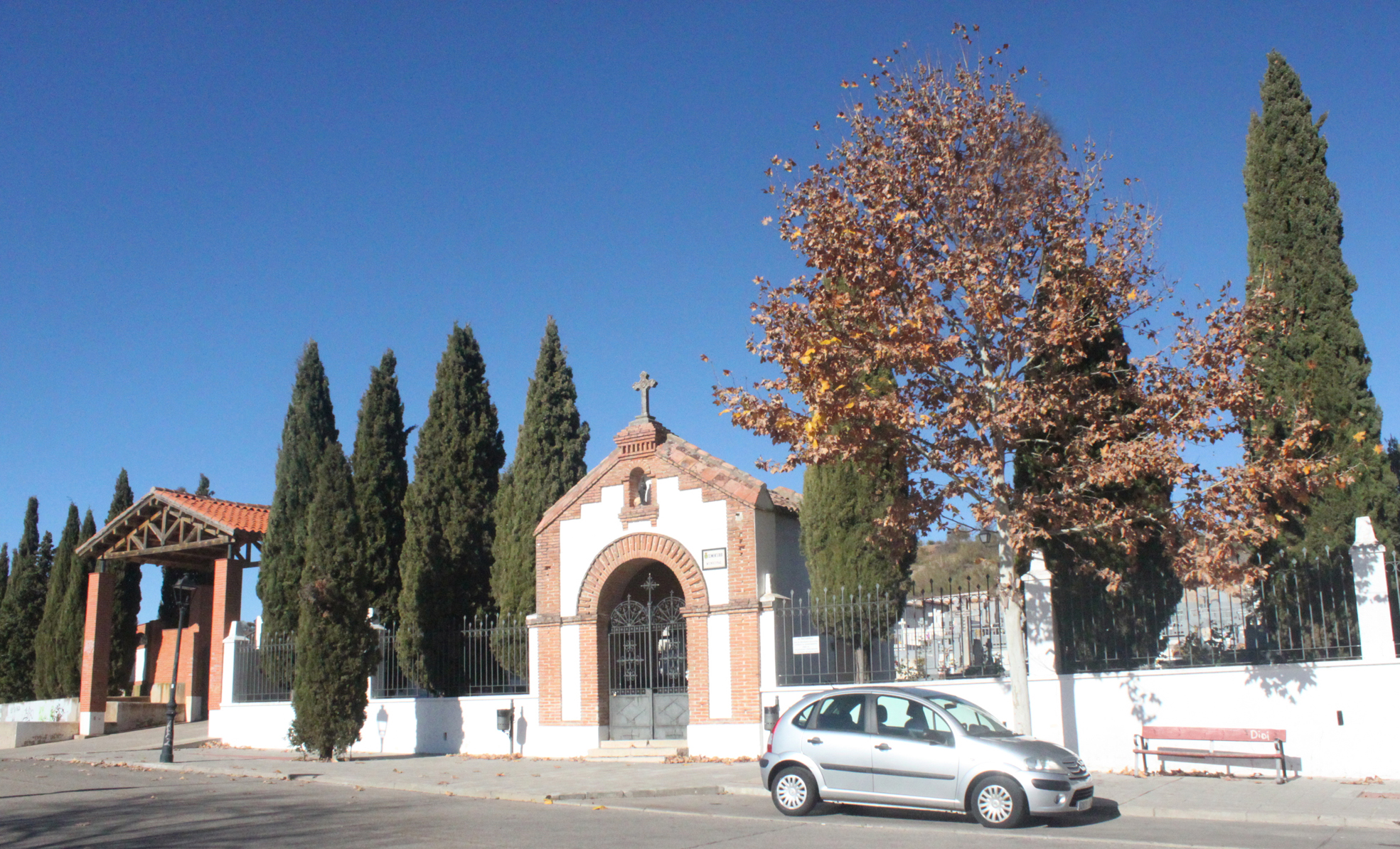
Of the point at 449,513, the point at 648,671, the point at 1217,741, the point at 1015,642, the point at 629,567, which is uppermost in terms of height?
the point at 449,513

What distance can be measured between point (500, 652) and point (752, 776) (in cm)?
797

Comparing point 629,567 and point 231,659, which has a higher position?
point 629,567

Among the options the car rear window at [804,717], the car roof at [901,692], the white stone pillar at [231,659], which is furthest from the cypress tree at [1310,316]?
the white stone pillar at [231,659]

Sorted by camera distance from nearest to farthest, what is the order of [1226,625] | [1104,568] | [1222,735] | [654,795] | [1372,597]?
[1372,597] < [1222,735] < [654,795] < [1226,625] < [1104,568]

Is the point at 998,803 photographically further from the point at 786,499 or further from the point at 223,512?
the point at 223,512

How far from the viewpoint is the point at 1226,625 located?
15.3 metres

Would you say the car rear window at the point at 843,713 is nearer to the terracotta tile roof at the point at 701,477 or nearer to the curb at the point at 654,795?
the curb at the point at 654,795

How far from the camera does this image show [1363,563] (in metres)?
13.3

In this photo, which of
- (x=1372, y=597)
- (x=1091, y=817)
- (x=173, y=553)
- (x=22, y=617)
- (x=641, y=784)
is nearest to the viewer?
(x=1091, y=817)

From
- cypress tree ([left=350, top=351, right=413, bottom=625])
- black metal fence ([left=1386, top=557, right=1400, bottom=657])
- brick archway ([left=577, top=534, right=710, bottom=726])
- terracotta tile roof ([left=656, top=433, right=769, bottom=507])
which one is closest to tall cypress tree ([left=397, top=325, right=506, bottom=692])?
cypress tree ([left=350, top=351, right=413, bottom=625])

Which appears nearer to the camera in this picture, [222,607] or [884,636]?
[884,636]

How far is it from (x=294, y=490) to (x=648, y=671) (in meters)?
12.9

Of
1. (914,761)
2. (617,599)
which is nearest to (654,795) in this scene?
(914,761)

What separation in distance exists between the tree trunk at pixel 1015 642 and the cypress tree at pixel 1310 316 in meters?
4.05
